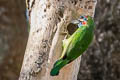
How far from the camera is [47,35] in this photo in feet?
4.95

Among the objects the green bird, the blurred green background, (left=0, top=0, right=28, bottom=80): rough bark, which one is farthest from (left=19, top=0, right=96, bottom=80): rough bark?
(left=0, top=0, right=28, bottom=80): rough bark

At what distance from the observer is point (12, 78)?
12.7 feet

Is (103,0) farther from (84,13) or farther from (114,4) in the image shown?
(84,13)

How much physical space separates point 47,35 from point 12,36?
2.43 metres

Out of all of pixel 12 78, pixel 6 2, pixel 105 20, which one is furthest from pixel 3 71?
pixel 105 20

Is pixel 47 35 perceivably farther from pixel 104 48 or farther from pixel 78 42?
pixel 104 48

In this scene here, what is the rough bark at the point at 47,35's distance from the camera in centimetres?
148

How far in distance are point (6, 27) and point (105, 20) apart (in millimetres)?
1158

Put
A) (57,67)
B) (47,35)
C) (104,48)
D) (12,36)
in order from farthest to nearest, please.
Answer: (12,36)
(104,48)
(47,35)
(57,67)

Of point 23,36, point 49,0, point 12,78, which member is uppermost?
point 49,0

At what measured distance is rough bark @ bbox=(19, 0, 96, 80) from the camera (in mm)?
1481

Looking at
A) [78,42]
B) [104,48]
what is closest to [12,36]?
[104,48]

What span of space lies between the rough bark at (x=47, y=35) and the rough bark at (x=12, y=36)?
7.49ft

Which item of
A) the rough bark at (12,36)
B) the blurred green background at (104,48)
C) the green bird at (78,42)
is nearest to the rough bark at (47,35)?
the green bird at (78,42)
